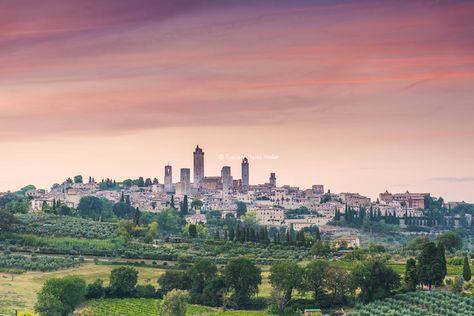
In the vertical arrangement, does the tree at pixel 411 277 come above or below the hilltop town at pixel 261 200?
below

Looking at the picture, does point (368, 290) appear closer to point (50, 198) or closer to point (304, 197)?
point (50, 198)

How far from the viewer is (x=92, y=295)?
4941cm

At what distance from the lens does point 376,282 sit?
45.8 m

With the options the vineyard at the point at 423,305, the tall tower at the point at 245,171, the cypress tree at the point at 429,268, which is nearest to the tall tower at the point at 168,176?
the tall tower at the point at 245,171

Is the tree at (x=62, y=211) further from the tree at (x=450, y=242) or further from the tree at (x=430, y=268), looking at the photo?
the tree at (x=430, y=268)

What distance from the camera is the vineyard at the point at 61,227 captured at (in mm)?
72562

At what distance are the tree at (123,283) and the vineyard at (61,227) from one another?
2275 cm

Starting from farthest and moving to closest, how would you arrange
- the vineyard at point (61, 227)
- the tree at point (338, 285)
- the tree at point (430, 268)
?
the vineyard at point (61, 227)
the tree at point (338, 285)
the tree at point (430, 268)

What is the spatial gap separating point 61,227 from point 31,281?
77.8ft

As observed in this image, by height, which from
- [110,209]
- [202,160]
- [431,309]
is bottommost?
[431,309]

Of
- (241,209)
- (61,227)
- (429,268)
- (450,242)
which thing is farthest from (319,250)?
(241,209)

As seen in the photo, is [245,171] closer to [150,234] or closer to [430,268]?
[150,234]

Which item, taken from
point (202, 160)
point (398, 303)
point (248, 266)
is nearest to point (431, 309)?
point (398, 303)

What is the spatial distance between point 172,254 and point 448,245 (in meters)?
22.7
